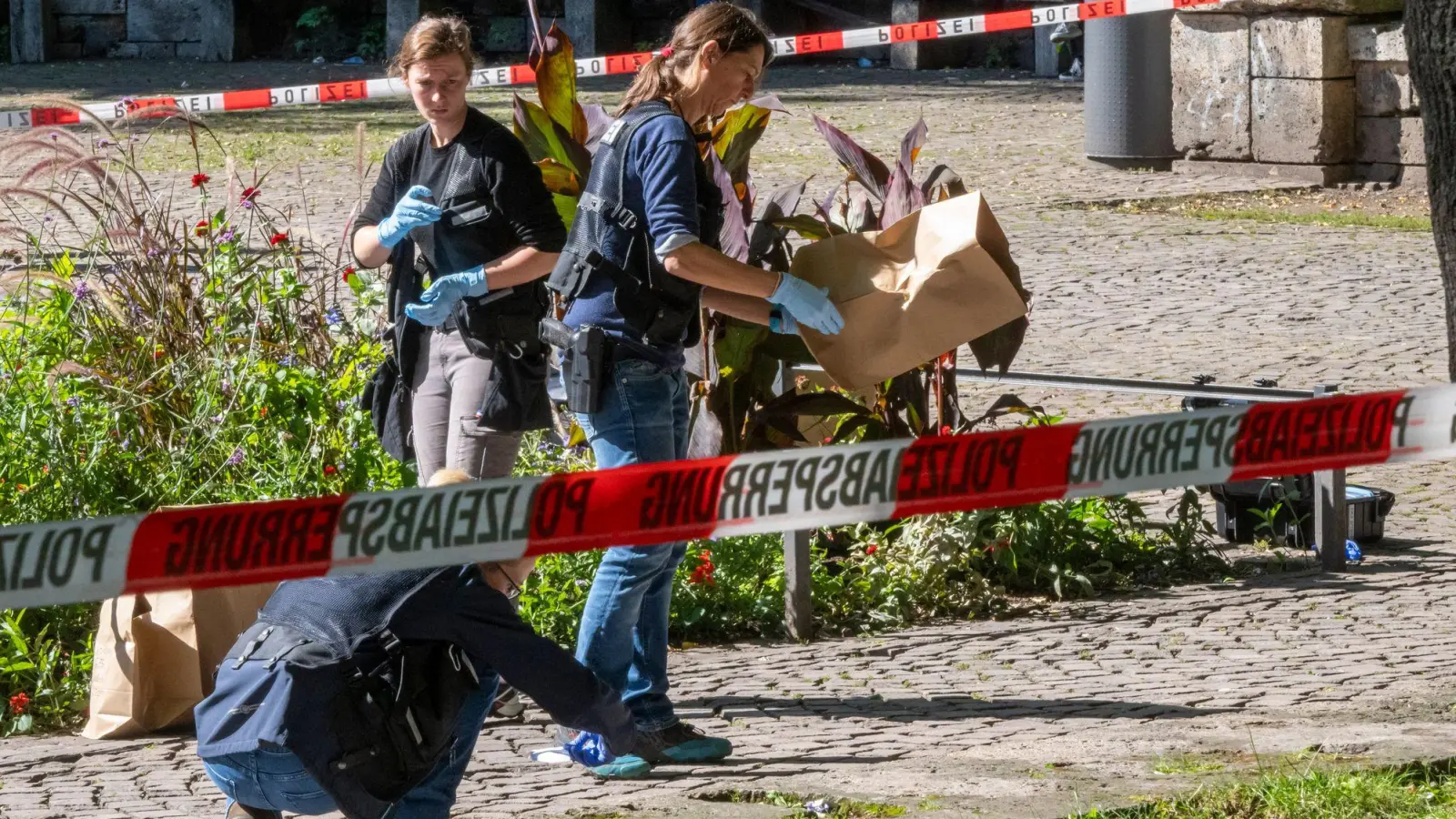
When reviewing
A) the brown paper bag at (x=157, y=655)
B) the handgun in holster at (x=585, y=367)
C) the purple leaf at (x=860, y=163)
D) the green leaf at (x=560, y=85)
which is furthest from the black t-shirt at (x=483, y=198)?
the purple leaf at (x=860, y=163)

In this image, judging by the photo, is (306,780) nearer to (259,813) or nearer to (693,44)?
(259,813)

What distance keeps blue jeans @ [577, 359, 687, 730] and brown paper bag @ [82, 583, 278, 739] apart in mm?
863

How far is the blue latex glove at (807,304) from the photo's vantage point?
14.6ft

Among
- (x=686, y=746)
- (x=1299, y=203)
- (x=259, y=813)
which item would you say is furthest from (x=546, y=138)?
(x=1299, y=203)

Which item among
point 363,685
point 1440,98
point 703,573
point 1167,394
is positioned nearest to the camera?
point 363,685

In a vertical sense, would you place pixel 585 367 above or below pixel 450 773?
above

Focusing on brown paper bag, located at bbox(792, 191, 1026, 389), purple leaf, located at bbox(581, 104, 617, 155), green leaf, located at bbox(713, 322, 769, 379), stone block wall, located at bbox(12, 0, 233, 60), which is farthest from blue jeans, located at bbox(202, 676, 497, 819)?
stone block wall, located at bbox(12, 0, 233, 60)

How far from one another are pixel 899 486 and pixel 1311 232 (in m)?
9.61

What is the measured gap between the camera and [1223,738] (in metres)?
4.62

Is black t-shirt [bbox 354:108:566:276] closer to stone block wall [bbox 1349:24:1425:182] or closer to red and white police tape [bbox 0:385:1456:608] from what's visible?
red and white police tape [bbox 0:385:1456:608]

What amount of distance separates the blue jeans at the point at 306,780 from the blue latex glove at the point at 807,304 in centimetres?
119

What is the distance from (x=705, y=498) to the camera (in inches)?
Answer: 140

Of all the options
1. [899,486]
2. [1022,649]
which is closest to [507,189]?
[899,486]

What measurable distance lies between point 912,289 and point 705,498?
116cm
